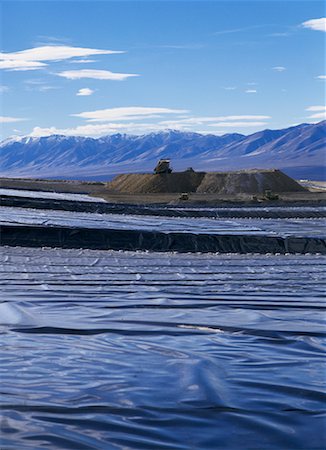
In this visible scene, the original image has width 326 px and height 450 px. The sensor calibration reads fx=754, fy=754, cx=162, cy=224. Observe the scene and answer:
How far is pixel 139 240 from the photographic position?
9859 millimetres

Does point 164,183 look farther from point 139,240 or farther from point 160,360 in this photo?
point 160,360

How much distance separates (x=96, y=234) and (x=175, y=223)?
312 centimetres

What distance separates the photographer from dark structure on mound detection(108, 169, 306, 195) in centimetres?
3700

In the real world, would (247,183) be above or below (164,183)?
below

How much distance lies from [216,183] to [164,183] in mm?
2662

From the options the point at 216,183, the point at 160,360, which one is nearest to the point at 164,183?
the point at 216,183

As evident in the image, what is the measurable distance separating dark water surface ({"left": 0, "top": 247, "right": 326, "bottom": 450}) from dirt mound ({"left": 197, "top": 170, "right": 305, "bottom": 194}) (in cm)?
2942

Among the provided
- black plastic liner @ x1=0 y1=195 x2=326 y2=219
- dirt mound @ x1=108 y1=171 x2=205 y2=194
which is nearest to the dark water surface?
black plastic liner @ x1=0 y1=195 x2=326 y2=219

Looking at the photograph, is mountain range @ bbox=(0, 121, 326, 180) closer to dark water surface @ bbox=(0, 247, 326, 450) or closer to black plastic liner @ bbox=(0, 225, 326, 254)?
black plastic liner @ bbox=(0, 225, 326, 254)

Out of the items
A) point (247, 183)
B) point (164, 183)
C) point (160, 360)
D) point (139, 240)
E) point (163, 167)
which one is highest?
point (163, 167)

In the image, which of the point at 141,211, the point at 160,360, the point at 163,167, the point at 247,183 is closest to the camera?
the point at 160,360

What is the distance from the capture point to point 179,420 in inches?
133

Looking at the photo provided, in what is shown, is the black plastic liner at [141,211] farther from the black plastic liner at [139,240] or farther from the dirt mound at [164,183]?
the dirt mound at [164,183]

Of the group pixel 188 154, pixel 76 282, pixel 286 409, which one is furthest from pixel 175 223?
pixel 188 154
